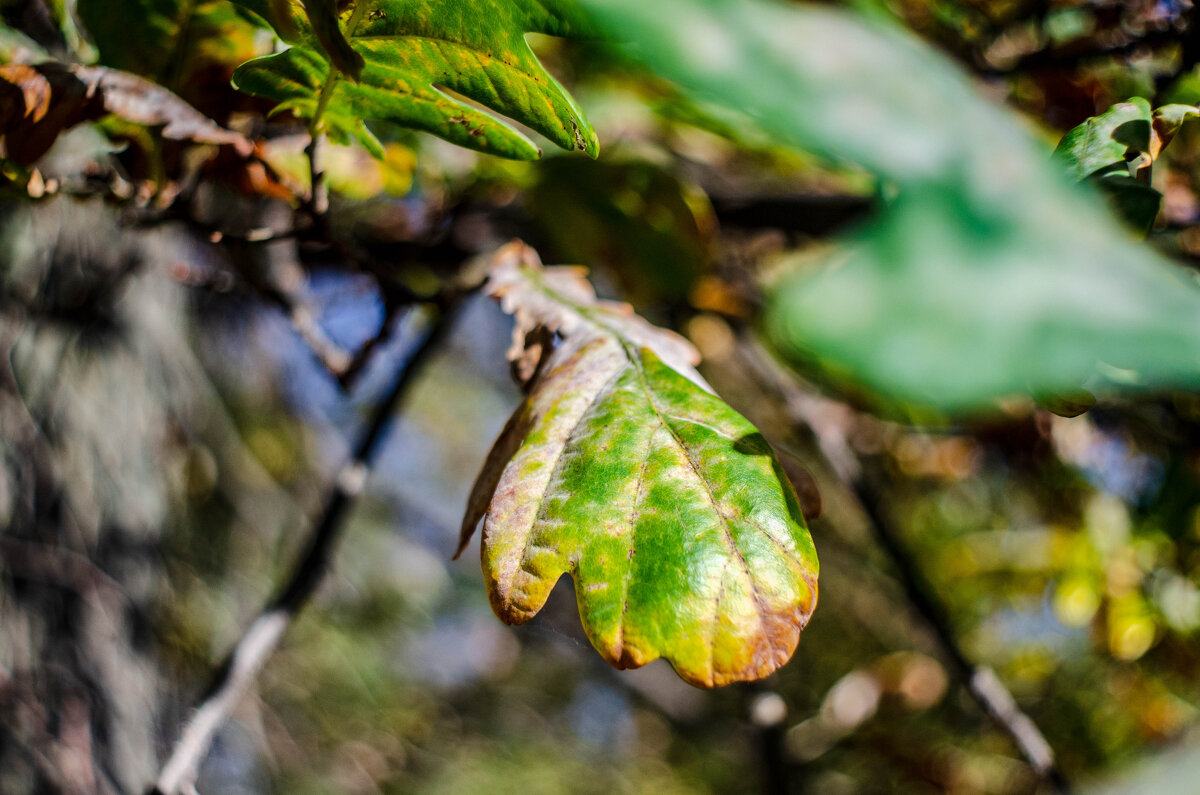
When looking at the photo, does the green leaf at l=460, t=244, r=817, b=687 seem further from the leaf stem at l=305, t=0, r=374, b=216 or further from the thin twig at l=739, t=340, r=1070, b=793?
the thin twig at l=739, t=340, r=1070, b=793

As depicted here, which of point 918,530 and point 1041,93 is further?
point 918,530

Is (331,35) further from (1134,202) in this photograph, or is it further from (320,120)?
(1134,202)

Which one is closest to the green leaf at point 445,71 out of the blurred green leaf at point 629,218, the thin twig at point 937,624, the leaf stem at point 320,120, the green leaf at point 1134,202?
the leaf stem at point 320,120

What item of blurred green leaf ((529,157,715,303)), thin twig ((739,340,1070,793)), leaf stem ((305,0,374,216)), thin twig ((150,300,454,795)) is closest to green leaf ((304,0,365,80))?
leaf stem ((305,0,374,216))

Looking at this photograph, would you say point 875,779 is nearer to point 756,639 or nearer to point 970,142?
point 756,639

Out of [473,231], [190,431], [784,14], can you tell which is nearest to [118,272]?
[190,431]
